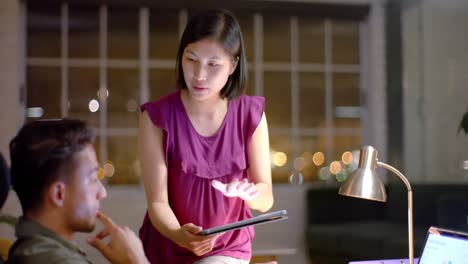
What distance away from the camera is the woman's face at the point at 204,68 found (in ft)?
5.73

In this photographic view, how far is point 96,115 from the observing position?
4293 mm

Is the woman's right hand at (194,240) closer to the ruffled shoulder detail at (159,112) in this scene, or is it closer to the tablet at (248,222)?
the tablet at (248,222)

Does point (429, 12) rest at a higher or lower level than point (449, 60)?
higher

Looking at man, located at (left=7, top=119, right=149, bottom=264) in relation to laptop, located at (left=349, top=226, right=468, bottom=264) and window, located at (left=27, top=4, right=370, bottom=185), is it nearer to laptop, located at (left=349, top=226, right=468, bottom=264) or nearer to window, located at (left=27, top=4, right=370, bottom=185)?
laptop, located at (left=349, top=226, right=468, bottom=264)

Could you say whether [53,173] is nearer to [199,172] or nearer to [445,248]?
[199,172]

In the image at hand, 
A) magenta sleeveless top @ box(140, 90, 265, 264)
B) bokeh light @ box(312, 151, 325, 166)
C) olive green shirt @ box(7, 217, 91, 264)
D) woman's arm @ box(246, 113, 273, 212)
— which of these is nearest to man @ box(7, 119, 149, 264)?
olive green shirt @ box(7, 217, 91, 264)

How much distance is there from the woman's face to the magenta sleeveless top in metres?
0.07

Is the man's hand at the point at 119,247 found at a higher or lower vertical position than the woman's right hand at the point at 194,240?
higher

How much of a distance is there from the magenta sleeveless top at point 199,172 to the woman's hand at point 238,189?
5 centimetres

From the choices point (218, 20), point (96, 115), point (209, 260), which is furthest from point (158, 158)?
point (96, 115)

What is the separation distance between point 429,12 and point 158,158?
3.83 meters

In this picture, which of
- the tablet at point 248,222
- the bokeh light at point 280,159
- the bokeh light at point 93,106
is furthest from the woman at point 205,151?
the bokeh light at point 280,159

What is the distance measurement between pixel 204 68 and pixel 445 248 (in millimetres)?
882

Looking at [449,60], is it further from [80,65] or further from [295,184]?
[80,65]
